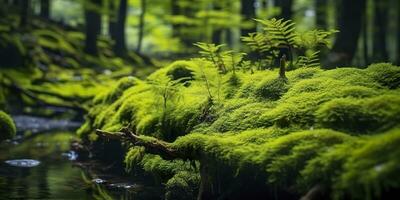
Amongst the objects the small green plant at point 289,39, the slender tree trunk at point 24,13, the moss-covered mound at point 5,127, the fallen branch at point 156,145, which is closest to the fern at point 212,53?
the small green plant at point 289,39

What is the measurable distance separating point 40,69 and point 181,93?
14.1 meters

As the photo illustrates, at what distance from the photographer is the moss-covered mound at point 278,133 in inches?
132

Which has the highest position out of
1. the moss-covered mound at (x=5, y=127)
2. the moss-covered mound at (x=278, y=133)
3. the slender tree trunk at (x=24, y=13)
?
the slender tree trunk at (x=24, y=13)

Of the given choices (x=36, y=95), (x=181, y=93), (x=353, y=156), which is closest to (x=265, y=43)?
(x=181, y=93)

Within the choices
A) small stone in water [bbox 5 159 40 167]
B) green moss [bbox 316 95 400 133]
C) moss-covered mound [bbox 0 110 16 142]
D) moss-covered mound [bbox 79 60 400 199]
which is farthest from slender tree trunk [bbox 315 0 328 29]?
green moss [bbox 316 95 400 133]

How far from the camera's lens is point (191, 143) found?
4699 mm

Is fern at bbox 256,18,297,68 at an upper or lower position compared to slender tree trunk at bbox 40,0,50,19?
lower

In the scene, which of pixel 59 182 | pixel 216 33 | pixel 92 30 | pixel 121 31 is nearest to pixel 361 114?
pixel 59 182

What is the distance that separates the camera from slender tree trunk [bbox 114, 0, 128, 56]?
25.8 m

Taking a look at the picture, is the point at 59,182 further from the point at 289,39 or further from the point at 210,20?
the point at 210,20

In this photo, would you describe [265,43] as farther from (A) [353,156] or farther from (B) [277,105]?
(A) [353,156]

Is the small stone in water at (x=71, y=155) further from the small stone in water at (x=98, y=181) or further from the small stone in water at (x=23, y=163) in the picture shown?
the small stone in water at (x=98, y=181)

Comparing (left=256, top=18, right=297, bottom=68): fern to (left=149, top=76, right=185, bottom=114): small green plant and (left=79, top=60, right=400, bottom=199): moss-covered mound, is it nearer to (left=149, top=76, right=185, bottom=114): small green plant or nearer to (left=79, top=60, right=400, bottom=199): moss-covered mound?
(left=79, top=60, right=400, bottom=199): moss-covered mound

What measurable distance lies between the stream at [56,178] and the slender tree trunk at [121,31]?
51.1 ft
